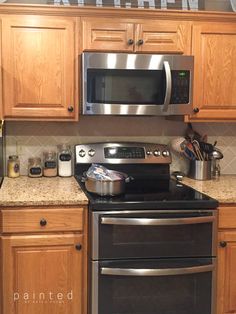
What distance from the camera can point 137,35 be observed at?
262 centimetres

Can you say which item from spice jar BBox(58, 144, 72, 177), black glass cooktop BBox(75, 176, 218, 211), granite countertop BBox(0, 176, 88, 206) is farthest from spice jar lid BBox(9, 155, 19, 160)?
black glass cooktop BBox(75, 176, 218, 211)

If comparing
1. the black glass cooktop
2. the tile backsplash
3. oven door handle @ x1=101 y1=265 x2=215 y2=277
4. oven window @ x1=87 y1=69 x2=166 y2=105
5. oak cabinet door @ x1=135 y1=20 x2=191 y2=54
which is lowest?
oven door handle @ x1=101 y1=265 x2=215 y2=277

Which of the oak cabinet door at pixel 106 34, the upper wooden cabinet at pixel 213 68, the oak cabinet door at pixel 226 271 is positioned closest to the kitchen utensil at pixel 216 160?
the upper wooden cabinet at pixel 213 68

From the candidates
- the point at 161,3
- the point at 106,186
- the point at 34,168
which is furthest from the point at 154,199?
the point at 161,3

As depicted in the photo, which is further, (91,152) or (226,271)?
(91,152)

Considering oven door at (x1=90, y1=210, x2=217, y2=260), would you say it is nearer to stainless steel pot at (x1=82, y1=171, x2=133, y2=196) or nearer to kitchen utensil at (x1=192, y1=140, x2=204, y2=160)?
stainless steel pot at (x1=82, y1=171, x2=133, y2=196)

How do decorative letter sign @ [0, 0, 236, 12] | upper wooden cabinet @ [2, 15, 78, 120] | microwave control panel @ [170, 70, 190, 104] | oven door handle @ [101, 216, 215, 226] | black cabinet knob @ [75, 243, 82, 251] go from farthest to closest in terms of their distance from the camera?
1. decorative letter sign @ [0, 0, 236, 12]
2. microwave control panel @ [170, 70, 190, 104]
3. upper wooden cabinet @ [2, 15, 78, 120]
4. black cabinet knob @ [75, 243, 82, 251]
5. oven door handle @ [101, 216, 215, 226]

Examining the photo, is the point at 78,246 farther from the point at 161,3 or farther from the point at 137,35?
the point at 161,3

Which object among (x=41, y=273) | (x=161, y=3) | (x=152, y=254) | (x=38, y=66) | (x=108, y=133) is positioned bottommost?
(x=41, y=273)

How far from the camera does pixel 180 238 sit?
89.7 inches

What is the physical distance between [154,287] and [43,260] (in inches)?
23.9

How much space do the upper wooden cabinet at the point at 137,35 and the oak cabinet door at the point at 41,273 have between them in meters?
1.17

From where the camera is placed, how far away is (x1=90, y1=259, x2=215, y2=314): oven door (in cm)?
222

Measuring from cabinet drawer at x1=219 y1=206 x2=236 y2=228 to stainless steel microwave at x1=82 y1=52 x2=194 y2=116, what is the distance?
0.69m
